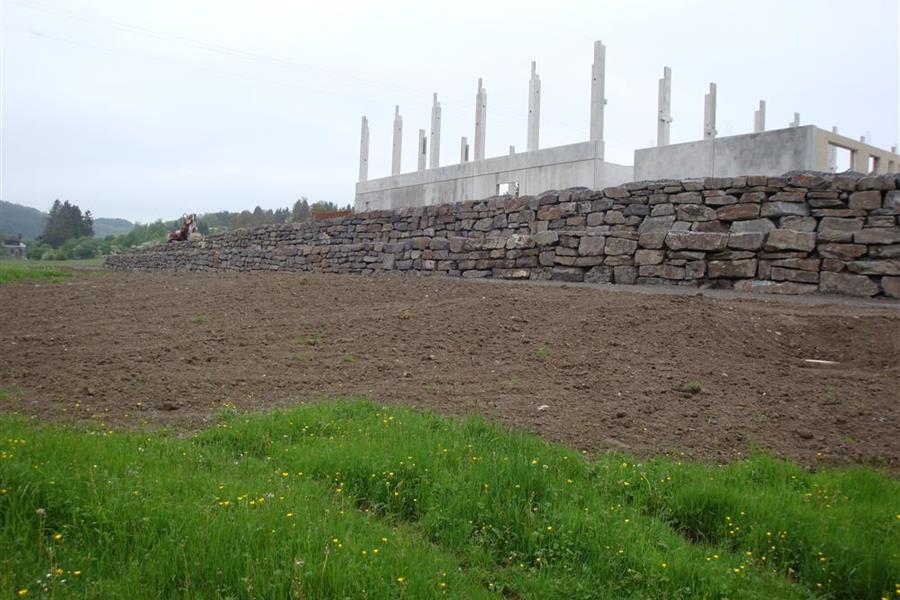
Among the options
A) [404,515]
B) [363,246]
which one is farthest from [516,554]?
[363,246]

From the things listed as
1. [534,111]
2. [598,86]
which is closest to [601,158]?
[598,86]

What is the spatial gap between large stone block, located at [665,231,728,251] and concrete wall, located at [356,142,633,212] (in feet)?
24.2

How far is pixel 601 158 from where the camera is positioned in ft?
54.4

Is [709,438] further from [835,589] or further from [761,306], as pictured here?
[761,306]

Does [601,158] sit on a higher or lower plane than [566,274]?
higher

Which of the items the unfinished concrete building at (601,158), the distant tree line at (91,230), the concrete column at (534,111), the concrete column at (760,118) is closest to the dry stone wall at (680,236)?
the unfinished concrete building at (601,158)

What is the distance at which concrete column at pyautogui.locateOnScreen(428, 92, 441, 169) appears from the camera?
22812 mm

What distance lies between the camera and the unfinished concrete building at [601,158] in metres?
13.1

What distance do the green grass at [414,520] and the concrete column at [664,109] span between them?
12910 mm

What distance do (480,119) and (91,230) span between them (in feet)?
155

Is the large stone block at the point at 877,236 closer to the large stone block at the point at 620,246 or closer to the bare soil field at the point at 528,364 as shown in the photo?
the bare soil field at the point at 528,364

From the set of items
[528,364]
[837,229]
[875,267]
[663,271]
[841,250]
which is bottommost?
[528,364]

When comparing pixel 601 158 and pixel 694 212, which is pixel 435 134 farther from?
pixel 694 212

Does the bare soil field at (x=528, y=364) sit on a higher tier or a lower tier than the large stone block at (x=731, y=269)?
lower
